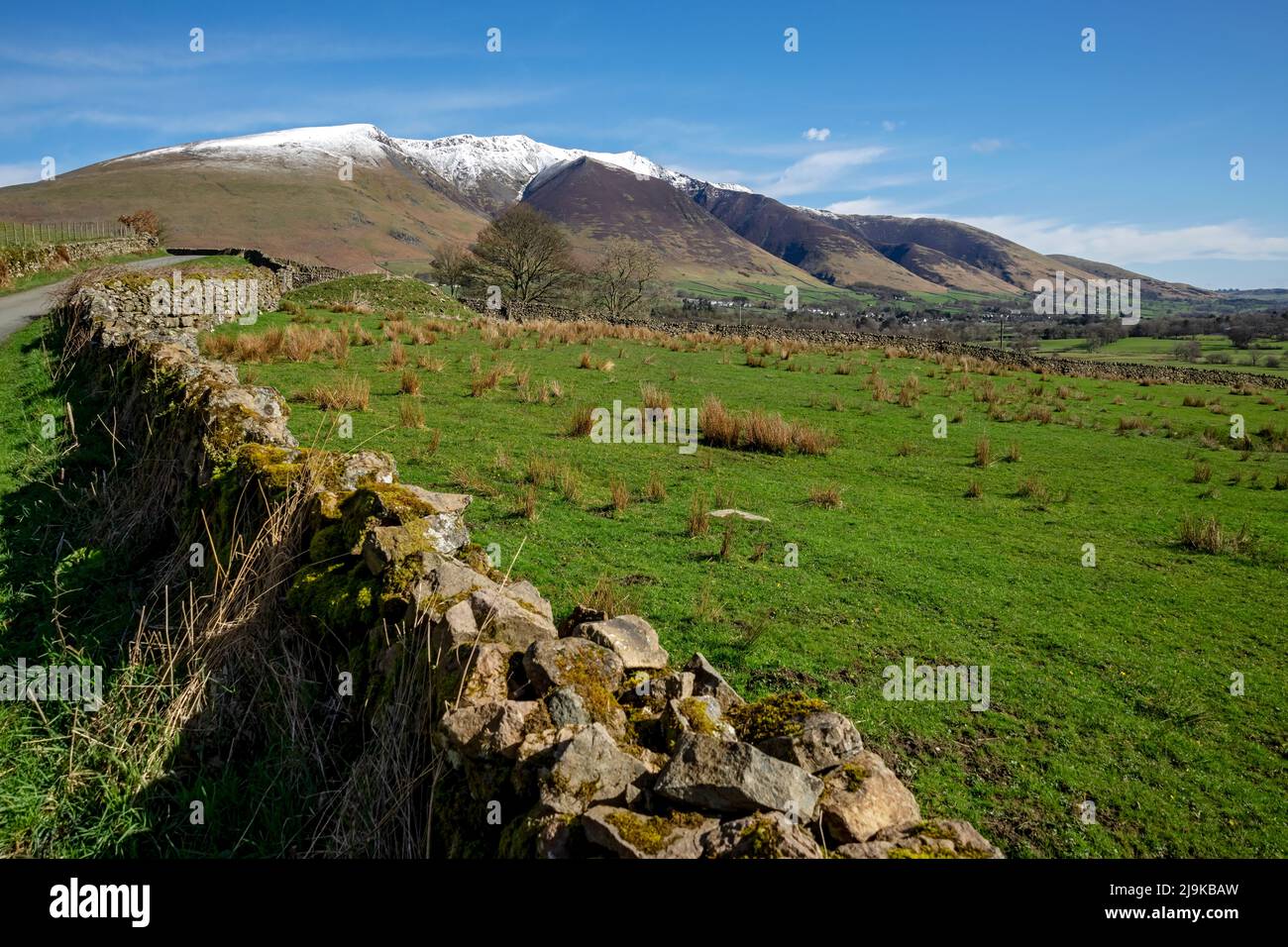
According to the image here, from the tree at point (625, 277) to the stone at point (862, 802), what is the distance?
171 feet

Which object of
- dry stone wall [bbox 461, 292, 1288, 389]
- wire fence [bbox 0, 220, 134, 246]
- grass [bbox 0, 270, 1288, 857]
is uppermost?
wire fence [bbox 0, 220, 134, 246]

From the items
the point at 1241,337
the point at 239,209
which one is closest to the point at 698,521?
the point at 1241,337

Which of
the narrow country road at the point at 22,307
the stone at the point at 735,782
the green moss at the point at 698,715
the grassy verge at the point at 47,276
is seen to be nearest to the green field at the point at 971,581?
the green moss at the point at 698,715

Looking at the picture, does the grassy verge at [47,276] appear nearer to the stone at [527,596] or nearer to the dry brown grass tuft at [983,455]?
the stone at [527,596]

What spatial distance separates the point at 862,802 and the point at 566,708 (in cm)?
122

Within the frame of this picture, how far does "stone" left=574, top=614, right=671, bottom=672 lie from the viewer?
11.7ft

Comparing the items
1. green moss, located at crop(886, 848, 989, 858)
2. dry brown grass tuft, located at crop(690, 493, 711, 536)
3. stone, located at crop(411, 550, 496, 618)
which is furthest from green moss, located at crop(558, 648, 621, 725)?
dry brown grass tuft, located at crop(690, 493, 711, 536)

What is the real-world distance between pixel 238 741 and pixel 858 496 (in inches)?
338

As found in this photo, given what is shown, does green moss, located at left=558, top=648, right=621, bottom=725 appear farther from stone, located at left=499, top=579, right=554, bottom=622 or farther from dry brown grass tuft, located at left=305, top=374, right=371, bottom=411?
dry brown grass tuft, located at left=305, top=374, right=371, bottom=411

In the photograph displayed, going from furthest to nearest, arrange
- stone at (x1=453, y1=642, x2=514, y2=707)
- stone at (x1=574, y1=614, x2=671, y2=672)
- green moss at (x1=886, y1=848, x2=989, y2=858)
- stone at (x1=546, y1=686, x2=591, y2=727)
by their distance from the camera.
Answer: stone at (x1=574, y1=614, x2=671, y2=672) < stone at (x1=453, y1=642, x2=514, y2=707) < stone at (x1=546, y1=686, x2=591, y2=727) < green moss at (x1=886, y1=848, x2=989, y2=858)

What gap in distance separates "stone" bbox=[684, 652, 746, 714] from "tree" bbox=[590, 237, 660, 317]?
51.2 m

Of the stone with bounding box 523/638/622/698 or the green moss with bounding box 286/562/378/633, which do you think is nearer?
the stone with bounding box 523/638/622/698
